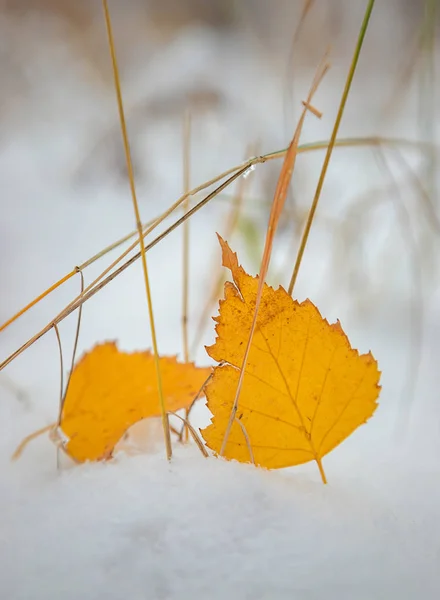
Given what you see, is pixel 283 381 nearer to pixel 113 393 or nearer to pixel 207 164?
pixel 113 393

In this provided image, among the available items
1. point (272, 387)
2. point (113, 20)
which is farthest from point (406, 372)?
point (113, 20)

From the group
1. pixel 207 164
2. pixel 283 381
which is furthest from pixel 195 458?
pixel 207 164

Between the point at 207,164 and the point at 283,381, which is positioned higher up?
the point at 207,164

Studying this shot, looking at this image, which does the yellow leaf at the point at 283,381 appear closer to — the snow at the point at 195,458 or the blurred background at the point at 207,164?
the snow at the point at 195,458

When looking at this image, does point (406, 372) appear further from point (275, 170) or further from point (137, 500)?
point (275, 170)

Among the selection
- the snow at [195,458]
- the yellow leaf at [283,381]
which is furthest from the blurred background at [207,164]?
the yellow leaf at [283,381]

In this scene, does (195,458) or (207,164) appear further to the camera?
(207,164)
